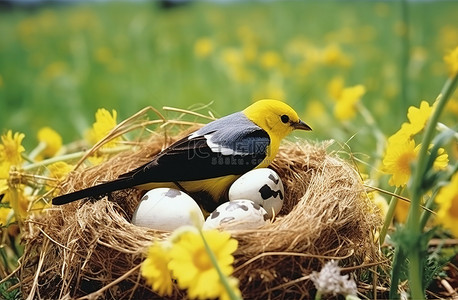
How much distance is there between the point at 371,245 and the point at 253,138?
2.23ft

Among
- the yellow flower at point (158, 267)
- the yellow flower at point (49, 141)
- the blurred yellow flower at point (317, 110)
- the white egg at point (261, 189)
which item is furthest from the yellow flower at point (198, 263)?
the blurred yellow flower at point (317, 110)

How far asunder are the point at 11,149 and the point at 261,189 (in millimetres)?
1120

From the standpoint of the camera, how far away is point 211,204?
272 cm

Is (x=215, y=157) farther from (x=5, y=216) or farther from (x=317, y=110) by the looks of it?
(x=317, y=110)

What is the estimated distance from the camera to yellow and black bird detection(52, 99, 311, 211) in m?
2.53

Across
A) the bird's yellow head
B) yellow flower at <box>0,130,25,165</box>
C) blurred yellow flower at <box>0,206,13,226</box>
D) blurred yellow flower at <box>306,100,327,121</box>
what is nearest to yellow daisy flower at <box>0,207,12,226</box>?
blurred yellow flower at <box>0,206,13,226</box>

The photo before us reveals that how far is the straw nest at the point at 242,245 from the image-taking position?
6.73ft

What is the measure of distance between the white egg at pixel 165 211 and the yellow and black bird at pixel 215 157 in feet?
0.45

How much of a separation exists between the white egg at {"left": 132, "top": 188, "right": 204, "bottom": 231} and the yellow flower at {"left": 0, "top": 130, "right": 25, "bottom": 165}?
684mm

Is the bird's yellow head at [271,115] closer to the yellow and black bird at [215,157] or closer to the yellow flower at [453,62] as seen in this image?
the yellow and black bird at [215,157]

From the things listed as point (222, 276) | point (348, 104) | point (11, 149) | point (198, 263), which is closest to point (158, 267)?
point (198, 263)

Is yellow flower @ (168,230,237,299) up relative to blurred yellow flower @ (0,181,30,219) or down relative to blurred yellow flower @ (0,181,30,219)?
up

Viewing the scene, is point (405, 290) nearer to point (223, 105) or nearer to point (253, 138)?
point (253, 138)

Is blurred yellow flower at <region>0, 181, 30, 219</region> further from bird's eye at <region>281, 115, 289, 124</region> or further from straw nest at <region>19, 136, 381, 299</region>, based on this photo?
bird's eye at <region>281, 115, 289, 124</region>
